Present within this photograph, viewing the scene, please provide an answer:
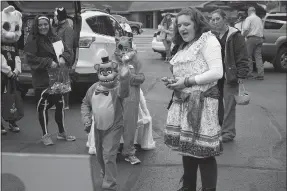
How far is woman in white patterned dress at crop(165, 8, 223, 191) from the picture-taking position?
343cm

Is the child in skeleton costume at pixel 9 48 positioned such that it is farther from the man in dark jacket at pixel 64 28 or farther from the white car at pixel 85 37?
the white car at pixel 85 37

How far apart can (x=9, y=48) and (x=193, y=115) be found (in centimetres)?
395

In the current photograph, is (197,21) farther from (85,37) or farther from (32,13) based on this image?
(32,13)

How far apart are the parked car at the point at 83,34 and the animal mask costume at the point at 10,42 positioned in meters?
1.20

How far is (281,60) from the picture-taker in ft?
45.0

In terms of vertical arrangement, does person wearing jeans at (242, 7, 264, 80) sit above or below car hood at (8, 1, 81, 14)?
below

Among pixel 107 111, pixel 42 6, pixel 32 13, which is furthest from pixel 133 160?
pixel 42 6

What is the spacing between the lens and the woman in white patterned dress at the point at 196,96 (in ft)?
11.3

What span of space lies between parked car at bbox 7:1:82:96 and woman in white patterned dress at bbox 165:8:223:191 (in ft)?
15.1

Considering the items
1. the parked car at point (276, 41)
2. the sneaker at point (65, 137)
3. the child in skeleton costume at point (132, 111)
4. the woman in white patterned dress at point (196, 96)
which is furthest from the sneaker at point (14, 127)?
the parked car at point (276, 41)

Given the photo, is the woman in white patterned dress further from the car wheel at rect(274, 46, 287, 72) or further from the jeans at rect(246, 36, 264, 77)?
the car wheel at rect(274, 46, 287, 72)

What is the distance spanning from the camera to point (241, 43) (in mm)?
5711

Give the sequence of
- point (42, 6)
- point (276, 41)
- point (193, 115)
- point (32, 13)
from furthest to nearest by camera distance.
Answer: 1. point (276, 41)
2. point (42, 6)
3. point (32, 13)
4. point (193, 115)

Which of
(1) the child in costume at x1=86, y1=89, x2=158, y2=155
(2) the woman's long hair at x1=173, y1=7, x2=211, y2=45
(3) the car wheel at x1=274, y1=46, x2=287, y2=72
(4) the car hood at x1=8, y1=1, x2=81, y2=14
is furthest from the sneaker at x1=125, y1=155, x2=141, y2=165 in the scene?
(3) the car wheel at x1=274, y1=46, x2=287, y2=72
